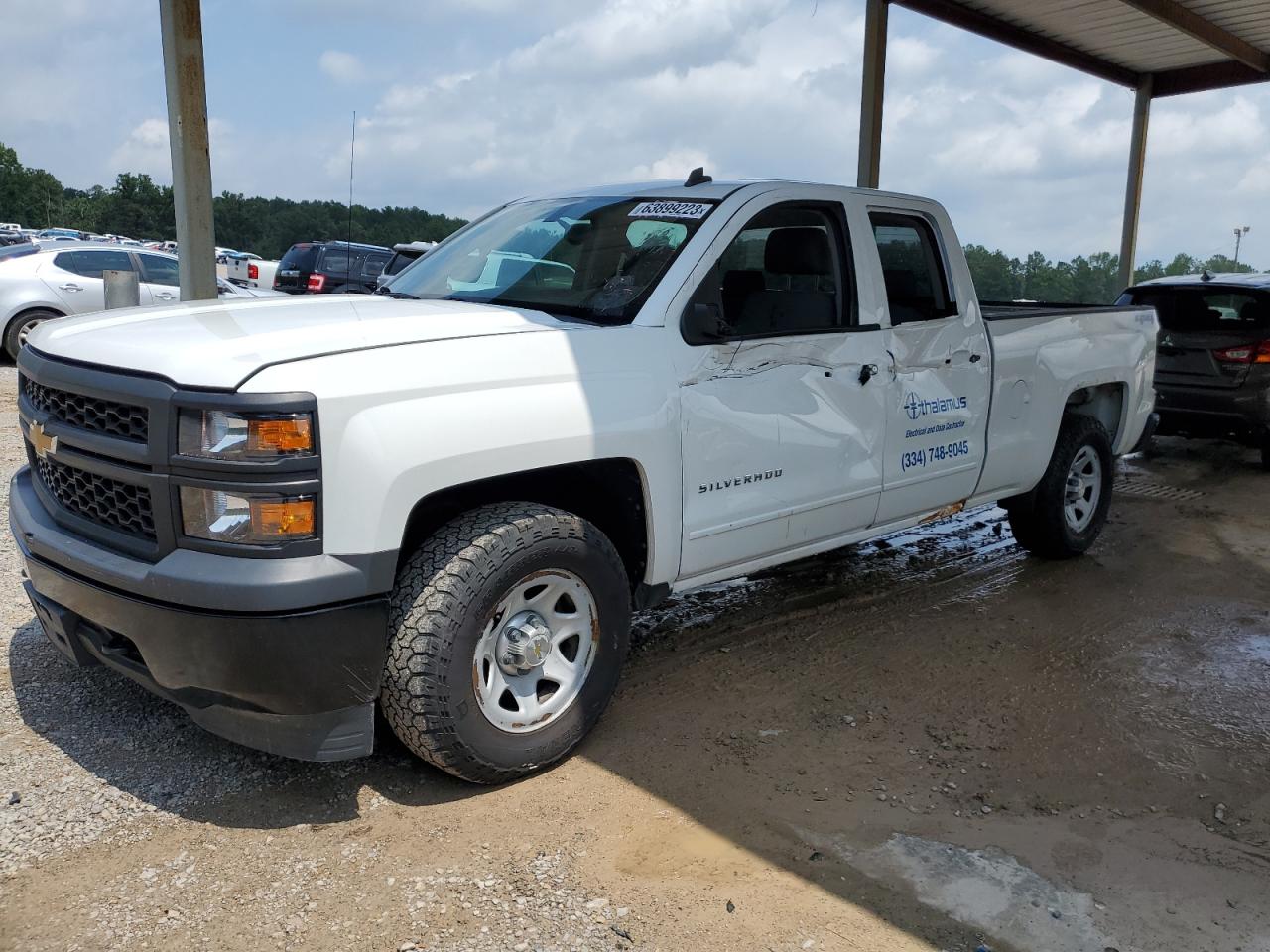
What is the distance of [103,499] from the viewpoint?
3068 mm

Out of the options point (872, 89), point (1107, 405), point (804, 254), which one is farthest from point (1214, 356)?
point (804, 254)

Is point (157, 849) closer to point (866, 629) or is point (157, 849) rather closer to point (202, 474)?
point (202, 474)

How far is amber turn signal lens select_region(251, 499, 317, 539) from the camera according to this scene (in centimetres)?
275

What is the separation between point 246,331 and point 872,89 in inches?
370

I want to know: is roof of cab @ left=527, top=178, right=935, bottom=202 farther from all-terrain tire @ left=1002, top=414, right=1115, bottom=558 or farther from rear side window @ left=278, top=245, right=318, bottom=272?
rear side window @ left=278, top=245, right=318, bottom=272

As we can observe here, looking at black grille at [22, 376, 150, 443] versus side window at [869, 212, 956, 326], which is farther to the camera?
side window at [869, 212, 956, 326]

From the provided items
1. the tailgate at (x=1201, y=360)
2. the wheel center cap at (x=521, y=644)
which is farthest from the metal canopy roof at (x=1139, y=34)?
the wheel center cap at (x=521, y=644)

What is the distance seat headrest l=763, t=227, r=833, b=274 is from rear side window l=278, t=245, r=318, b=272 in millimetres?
13745

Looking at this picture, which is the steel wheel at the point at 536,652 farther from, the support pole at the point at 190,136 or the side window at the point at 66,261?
the side window at the point at 66,261

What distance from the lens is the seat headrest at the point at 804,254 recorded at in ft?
14.6

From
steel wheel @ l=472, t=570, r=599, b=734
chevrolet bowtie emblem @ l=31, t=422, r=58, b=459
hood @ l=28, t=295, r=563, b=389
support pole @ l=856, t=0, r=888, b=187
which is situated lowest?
steel wheel @ l=472, t=570, r=599, b=734

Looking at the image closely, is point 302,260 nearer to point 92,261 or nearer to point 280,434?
point 92,261

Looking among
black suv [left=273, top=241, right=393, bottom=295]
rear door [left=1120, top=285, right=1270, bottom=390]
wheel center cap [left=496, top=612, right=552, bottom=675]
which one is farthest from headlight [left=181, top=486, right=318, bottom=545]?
black suv [left=273, top=241, right=393, bottom=295]

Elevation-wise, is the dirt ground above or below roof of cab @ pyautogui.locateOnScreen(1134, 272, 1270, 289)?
below
